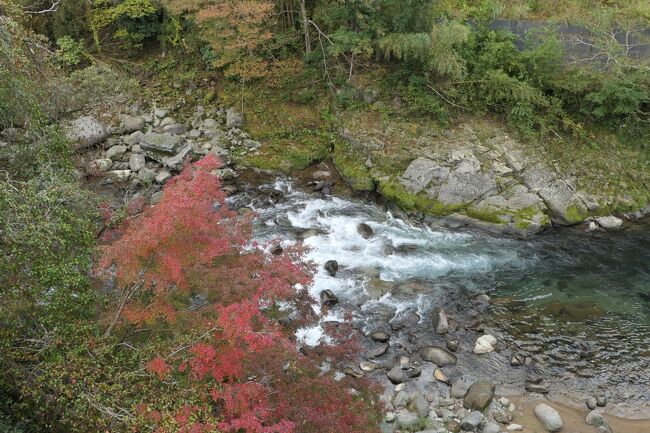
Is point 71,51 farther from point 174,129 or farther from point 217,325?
point 217,325

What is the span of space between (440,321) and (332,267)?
10.2 ft

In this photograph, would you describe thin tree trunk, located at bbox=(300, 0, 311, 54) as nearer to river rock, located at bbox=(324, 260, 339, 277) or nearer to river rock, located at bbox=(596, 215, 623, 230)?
river rock, located at bbox=(324, 260, 339, 277)

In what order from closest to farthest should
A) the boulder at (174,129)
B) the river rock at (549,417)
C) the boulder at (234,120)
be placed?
1. the river rock at (549,417)
2. the boulder at (174,129)
3. the boulder at (234,120)

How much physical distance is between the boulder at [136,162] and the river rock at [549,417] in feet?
44.0

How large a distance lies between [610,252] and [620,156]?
403 centimetres

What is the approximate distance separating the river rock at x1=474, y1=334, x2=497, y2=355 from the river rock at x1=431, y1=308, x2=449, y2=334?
0.74 metres

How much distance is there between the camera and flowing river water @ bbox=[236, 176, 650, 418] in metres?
9.45

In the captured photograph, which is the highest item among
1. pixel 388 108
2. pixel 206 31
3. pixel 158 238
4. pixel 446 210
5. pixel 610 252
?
pixel 206 31

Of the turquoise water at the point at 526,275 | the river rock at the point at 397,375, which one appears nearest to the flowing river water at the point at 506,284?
the turquoise water at the point at 526,275

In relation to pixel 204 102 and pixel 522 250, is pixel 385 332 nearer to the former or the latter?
pixel 522 250

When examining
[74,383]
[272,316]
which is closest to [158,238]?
[74,383]

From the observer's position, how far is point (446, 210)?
13.9 m

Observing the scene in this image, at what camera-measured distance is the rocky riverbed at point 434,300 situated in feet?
28.5

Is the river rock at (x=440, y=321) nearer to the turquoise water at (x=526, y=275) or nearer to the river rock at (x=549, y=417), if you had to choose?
the turquoise water at (x=526, y=275)
